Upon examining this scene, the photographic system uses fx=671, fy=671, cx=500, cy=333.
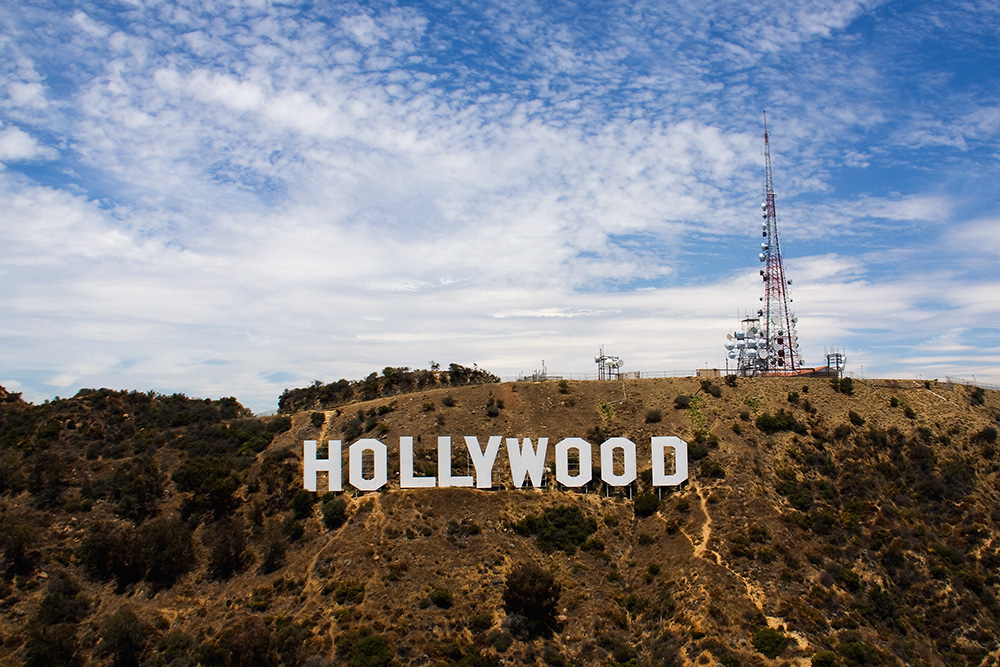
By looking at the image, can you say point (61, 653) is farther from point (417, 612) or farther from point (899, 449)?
point (899, 449)

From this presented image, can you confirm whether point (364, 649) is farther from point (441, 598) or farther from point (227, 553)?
point (227, 553)

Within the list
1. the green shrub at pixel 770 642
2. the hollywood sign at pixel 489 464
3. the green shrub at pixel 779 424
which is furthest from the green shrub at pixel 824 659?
the green shrub at pixel 779 424

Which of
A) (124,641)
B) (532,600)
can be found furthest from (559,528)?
(124,641)

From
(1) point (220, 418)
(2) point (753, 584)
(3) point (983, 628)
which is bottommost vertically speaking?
(3) point (983, 628)

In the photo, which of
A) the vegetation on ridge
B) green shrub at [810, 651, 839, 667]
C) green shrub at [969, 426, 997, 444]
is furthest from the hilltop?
the vegetation on ridge

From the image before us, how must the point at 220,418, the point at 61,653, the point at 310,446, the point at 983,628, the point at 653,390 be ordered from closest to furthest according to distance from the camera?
the point at 61,653 → the point at 983,628 → the point at 310,446 → the point at 653,390 → the point at 220,418

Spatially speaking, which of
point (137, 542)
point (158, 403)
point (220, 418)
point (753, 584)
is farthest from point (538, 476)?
point (158, 403)

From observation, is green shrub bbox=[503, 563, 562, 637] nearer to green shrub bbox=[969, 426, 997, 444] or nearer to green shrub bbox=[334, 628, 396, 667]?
green shrub bbox=[334, 628, 396, 667]
